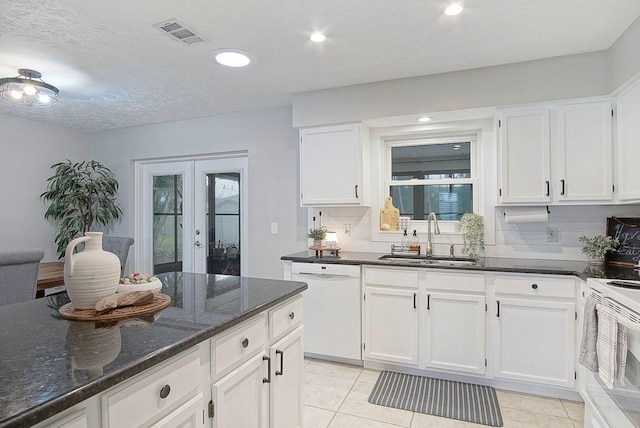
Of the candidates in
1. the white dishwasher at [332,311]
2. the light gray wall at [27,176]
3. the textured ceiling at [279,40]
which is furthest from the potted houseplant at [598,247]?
the light gray wall at [27,176]

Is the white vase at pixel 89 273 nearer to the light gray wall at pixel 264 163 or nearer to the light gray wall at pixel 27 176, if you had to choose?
the light gray wall at pixel 264 163

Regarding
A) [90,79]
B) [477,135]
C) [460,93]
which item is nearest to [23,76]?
[90,79]

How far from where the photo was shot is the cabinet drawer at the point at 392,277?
8.98 ft

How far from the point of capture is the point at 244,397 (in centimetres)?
141

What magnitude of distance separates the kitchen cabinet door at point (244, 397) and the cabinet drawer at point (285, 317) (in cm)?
13

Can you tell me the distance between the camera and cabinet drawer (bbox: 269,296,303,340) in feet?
5.32

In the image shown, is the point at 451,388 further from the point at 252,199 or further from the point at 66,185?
the point at 66,185

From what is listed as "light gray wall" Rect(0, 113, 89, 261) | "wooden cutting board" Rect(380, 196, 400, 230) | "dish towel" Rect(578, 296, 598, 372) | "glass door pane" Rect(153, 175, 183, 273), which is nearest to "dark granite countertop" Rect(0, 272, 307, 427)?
"dish towel" Rect(578, 296, 598, 372)

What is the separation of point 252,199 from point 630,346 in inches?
128

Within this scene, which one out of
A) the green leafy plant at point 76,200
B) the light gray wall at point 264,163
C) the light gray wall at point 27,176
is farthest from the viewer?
the green leafy plant at point 76,200

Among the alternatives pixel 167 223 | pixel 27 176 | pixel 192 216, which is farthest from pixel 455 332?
pixel 27 176

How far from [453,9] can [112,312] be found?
2.26 metres

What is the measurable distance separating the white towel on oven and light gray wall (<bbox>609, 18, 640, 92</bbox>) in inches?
63.5

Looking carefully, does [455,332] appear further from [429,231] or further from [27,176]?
[27,176]
